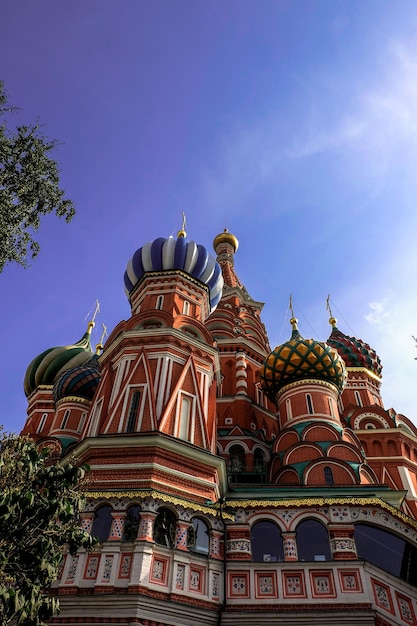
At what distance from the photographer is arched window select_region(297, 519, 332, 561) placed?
1100cm

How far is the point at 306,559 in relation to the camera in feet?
35.9

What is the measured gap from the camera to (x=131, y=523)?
1096 cm

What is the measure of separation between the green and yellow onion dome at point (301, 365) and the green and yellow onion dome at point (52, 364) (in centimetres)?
1027

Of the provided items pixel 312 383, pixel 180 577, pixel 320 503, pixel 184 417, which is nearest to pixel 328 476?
pixel 320 503

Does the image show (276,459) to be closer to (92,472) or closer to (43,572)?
(92,472)

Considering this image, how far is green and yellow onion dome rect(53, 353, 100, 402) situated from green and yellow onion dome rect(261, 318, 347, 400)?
24.9ft

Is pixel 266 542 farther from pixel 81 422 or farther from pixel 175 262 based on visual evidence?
pixel 81 422

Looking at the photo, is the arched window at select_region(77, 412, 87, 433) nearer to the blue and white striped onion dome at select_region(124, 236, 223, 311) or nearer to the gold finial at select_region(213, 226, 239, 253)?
the blue and white striped onion dome at select_region(124, 236, 223, 311)

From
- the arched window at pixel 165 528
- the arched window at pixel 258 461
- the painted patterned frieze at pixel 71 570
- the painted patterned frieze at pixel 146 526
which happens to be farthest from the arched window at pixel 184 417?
the arched window at pixel 258 461

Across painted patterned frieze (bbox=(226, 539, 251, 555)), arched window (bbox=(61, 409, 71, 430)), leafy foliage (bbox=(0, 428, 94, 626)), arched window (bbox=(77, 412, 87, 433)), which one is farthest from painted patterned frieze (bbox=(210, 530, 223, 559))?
arched window (bbox=(61, 409, 71, 430))

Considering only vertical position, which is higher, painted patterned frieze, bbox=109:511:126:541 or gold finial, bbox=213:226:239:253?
gold finial, bbox=213:226:239:253

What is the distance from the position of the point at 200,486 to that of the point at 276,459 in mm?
5787

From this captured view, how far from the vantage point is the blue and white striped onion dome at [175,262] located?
1891 centimetres

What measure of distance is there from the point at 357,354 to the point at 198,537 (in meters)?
18.4
